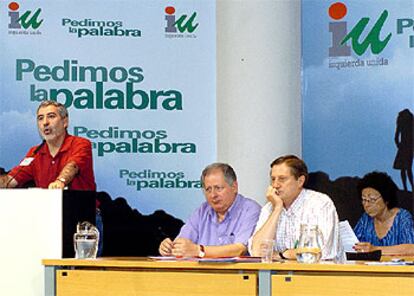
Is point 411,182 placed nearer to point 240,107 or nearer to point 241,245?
point 240,107

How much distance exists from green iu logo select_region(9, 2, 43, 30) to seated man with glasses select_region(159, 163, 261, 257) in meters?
2.30

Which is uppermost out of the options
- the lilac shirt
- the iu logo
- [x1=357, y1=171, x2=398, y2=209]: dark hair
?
the iu logo

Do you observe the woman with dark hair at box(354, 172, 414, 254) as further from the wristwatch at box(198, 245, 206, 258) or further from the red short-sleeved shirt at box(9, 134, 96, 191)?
the wristwatch at box(198, 245, 206, 258)

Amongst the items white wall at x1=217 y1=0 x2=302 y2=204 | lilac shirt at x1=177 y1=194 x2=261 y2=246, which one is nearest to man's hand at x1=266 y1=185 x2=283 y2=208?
lilac shirt at x1=177 y1=194 x2=261 y2=246

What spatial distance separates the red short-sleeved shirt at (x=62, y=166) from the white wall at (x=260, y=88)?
1.53 m

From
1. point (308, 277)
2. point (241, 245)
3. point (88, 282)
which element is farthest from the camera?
point (241, 245)

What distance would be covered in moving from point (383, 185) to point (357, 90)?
667 mm

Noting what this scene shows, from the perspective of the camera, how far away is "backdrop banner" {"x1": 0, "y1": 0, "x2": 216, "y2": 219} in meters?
7.83

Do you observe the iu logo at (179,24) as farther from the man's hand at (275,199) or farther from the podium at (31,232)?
the podium at (31,232)

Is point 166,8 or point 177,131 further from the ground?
point 166,8

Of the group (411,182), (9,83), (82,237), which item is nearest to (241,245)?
(82,237)

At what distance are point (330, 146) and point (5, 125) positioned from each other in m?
2.21

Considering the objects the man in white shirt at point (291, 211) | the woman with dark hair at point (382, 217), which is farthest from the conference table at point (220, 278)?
the woman with dark hair at point (382, 217)

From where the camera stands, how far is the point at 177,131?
7.95 meters
